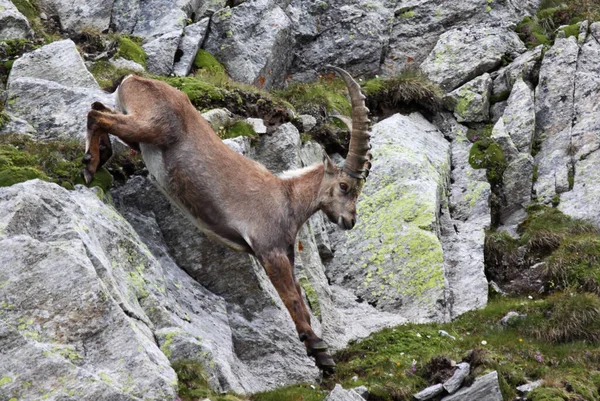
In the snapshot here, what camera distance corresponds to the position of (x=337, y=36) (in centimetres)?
2678

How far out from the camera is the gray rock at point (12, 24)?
18000 mm

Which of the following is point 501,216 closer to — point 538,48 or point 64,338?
point 538,48

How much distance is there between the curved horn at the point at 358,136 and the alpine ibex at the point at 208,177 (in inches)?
0.8

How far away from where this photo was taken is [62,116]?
46.2ft

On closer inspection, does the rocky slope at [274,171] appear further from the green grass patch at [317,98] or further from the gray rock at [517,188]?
the green grass patch at [317,98]

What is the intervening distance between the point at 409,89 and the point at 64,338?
1677 centimetres

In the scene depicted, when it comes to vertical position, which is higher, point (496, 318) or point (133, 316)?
point (133, 316)

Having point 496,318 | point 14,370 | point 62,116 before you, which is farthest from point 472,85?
point 14,370

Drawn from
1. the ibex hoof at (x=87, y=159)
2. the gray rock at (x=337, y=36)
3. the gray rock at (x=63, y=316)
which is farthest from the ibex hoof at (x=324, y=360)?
the gray rock at (x=337, y=36)

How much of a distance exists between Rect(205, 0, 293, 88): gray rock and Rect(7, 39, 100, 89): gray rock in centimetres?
769

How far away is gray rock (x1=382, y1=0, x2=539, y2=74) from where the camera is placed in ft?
89.0

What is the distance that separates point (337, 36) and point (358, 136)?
14682 millimetres

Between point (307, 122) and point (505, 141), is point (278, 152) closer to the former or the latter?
point (307, 122)

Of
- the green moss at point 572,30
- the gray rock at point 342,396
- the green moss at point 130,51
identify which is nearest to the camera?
the gray rock at point 342,396
